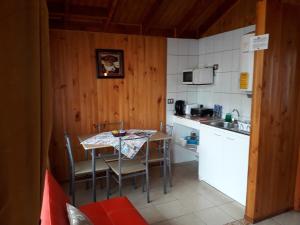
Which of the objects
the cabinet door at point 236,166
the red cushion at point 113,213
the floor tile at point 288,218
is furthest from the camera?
the cabinet door at point 236,166

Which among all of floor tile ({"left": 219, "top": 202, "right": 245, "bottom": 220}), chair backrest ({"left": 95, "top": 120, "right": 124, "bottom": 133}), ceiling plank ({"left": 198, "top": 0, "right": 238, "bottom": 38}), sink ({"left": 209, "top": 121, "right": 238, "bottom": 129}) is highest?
ceiling plank ({"left": 198, "top": 0, "right": 238, "bottom": 38})

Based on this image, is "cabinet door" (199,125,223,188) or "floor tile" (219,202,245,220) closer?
"floor tile" (219,202,245,220)

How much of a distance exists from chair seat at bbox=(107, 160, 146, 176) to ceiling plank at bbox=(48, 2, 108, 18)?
200 cm

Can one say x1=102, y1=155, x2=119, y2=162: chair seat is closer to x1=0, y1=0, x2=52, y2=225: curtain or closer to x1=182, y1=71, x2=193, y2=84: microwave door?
x1=182, y1=71, x2=193, y2=84: microwave door

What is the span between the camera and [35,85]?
1.66 feet

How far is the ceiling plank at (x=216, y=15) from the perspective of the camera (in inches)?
137

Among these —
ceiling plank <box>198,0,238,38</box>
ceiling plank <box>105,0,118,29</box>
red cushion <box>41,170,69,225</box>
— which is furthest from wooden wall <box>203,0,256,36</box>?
red cushion <box>41,170,69,225</box>

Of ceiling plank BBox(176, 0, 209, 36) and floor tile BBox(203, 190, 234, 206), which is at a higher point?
ceiling plank BBox(176, 0, 209, 36)

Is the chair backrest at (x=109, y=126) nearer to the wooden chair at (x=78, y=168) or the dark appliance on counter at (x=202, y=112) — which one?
the wooden chair at (x=78, y=168)

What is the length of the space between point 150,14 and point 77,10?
1.03 m

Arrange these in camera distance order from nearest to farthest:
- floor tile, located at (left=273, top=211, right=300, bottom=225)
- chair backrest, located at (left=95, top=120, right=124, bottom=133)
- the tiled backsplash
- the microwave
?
1. floor tile, located at (left=273, top=211, right=300, bottom=225)
2. the tiled backsplash
3. chair backrest, located at (left=95, top=120, right=124, bottom=133)
4. the microwave

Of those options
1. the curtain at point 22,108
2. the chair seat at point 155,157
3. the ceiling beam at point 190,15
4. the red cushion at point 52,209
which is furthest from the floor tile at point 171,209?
the ceiling beam at point 190,15

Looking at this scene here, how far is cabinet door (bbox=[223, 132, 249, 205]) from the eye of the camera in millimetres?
2727

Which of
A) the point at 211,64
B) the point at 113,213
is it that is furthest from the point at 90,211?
the point at 211,64
